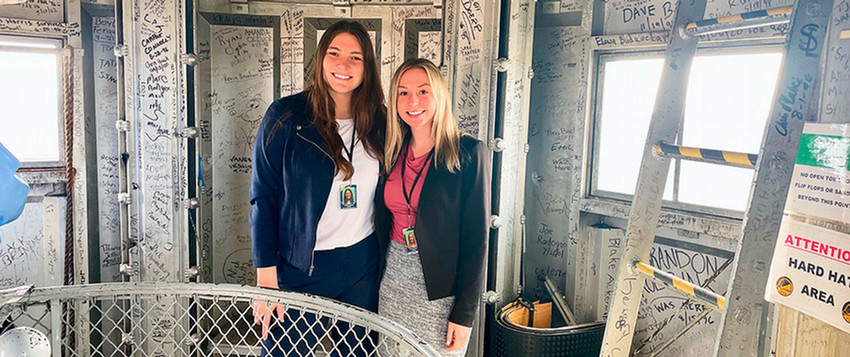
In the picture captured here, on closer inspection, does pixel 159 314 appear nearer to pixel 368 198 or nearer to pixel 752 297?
pixel 368 198

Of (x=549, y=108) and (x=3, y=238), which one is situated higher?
(x=549, y=108)

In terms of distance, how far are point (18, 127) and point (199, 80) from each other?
1024 mm

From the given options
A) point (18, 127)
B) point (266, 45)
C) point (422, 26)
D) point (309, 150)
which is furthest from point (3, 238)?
point (422, 26)

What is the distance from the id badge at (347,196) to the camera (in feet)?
7.22

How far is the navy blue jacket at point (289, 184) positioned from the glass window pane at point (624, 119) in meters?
1.77

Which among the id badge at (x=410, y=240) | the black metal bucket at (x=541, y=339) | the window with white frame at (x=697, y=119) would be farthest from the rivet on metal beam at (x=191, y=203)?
the window with white frame at (x=697, y=119)

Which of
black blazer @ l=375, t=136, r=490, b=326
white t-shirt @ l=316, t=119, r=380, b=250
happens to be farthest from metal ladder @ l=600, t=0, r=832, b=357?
white t-shirt @ l=316, t=119, r=380, b=250

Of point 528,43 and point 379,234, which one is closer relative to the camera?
point 379,234

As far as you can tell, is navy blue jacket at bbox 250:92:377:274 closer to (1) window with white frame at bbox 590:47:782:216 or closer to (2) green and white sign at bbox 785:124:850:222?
(2) green and white sign at bbox 785:124:850:222

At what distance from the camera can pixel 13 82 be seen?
124 inches

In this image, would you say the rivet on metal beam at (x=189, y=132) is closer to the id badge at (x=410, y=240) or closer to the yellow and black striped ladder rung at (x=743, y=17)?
the id badge at (x=410, y=240)

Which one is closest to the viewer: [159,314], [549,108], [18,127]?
[159,314]

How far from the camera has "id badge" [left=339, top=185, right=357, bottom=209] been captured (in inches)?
86.6

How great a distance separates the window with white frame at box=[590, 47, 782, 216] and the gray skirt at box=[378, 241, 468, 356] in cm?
148
